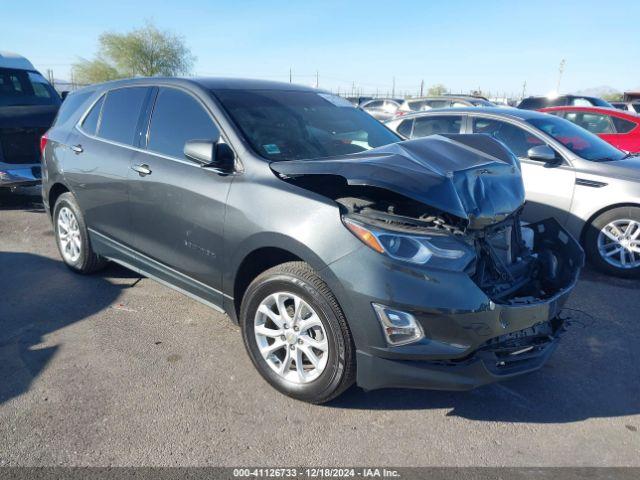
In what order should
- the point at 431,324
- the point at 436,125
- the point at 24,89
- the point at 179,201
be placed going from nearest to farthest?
the point at 431,324 → the point at 179,201 → the point at 436,125 → the point at 24,89

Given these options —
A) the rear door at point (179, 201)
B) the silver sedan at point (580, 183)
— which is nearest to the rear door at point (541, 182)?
the silver sedan at point (580, 183)

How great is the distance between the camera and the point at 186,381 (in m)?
3.19

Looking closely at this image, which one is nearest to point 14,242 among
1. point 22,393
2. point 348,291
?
point 22,393

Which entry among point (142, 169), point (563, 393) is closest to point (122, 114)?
point (142, 169)

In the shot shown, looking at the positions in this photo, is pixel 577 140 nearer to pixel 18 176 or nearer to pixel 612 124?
pixel 612 124

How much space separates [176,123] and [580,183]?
13.6 ft

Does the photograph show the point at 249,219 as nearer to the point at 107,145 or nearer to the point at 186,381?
the point at 186,381

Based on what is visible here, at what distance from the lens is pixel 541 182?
18.3ft

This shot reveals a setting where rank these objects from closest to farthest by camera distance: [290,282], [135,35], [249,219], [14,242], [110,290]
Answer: [290,282], [249,219], [110,290], [14,242], [135,35]

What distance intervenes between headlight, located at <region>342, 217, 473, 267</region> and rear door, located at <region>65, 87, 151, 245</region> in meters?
2.20

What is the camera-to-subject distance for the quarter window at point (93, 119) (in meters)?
4.43

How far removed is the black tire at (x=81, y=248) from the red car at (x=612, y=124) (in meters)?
8.10

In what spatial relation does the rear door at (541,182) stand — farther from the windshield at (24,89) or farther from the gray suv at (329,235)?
the windshield at (24,89)

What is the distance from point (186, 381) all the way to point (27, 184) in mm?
5677
